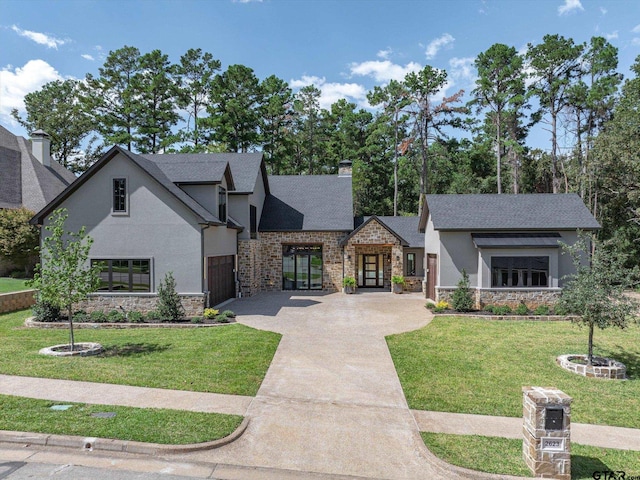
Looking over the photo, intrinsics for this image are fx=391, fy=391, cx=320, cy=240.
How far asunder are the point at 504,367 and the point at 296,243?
15.8 meters

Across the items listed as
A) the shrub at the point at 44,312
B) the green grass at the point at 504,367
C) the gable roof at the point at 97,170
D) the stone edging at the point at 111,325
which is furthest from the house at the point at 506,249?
the shrub at the point at 44,312

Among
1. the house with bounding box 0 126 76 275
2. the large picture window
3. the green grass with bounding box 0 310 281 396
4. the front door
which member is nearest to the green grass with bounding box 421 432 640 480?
the green grass with bounding box 0 310 281 396

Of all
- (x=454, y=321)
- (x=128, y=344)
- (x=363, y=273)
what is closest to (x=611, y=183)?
(x=363, y=273)

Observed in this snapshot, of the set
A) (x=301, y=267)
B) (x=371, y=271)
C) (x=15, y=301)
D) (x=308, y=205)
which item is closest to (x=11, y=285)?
(x=15, y=301)

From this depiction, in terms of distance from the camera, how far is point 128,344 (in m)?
12.3

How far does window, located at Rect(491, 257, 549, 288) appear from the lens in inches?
727

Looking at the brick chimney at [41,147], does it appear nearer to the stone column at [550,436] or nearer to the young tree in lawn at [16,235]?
the young tree in lawn at [16,235]

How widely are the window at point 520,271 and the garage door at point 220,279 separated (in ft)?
43.2

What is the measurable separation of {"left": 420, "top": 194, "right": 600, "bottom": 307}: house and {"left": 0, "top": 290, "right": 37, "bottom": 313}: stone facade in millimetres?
19396

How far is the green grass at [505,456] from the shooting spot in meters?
5.82

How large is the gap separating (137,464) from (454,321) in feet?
43.3

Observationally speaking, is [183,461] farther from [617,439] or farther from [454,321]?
[454,321]

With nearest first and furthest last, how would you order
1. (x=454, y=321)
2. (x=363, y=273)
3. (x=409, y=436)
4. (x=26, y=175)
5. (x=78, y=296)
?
(x=409, y=436) < (x=78, y=296) < (x=454, y=321) < (x=363, y=273) < (x=26, y=175)

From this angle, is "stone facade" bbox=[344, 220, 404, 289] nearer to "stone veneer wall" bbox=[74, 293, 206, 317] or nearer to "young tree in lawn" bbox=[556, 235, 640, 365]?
"stone veneer wall" bbox=[74, 293, 206, 317]
